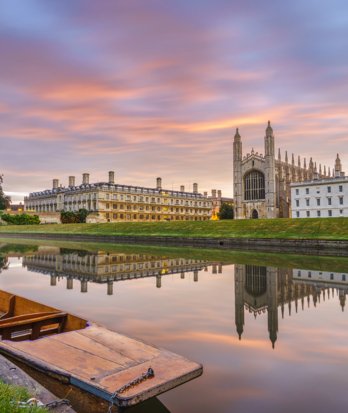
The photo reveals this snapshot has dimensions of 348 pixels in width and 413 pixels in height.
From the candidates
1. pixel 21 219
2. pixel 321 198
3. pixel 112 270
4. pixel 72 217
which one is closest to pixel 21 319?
pixel 112 270

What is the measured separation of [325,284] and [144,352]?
40.1 ft

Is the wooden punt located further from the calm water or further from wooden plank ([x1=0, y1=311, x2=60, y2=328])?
the calm water

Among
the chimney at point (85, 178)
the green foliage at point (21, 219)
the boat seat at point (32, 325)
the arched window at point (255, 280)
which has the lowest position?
the arched window at point (255, 280)

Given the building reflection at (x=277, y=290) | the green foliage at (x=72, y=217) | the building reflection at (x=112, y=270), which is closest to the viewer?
the building reflection at (x=277, y=290)

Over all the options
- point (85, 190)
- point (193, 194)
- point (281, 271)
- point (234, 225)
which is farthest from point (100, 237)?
point (193, 194)

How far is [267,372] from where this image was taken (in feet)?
22.7

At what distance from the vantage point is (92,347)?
618 centimetres

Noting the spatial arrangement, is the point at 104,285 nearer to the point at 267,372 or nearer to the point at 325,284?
the point at 325,284

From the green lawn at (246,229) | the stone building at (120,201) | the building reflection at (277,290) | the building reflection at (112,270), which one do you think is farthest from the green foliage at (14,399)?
the stone building at (120,201)

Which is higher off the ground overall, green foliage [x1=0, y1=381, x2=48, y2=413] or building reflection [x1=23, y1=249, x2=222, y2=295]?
green foliage [x1=0, y1=381, x2=48, y2=413]

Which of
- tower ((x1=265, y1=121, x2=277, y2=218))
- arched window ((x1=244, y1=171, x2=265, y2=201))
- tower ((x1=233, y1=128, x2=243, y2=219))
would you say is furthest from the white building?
tower ((x1=233, y1=128, x2=243, y2=219))

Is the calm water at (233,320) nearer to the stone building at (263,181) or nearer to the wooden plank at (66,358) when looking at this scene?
the wooden plank at (66,358)

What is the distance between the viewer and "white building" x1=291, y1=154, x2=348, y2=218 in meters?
74.6

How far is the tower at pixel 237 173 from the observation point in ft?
298
